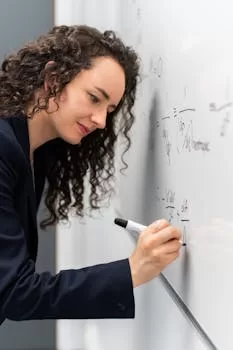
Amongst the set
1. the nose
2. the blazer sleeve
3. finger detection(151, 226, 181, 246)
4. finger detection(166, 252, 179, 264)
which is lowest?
the blazer sleeve

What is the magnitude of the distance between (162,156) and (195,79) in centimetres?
21

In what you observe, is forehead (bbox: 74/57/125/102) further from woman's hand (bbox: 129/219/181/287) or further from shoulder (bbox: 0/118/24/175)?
woman's hand (bbox: 129/219/181/287)

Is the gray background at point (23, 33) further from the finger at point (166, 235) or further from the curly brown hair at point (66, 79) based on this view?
the finger at point (166, 235)

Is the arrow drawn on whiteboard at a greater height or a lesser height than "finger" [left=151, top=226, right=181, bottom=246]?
greater

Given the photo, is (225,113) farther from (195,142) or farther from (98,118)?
(98,118)

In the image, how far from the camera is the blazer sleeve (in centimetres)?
74

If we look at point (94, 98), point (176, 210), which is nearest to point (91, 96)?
point (94, 98)

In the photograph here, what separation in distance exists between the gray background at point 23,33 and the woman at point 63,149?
0.80 m

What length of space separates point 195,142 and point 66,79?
0.32m

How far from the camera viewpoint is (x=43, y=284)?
749 millimetres

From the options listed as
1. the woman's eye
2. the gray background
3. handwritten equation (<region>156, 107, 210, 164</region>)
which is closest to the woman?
the woman's eye

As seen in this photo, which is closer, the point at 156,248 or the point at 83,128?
the point at 156,248

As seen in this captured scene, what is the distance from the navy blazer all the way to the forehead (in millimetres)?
170

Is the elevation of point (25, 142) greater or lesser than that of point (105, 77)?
lesser
